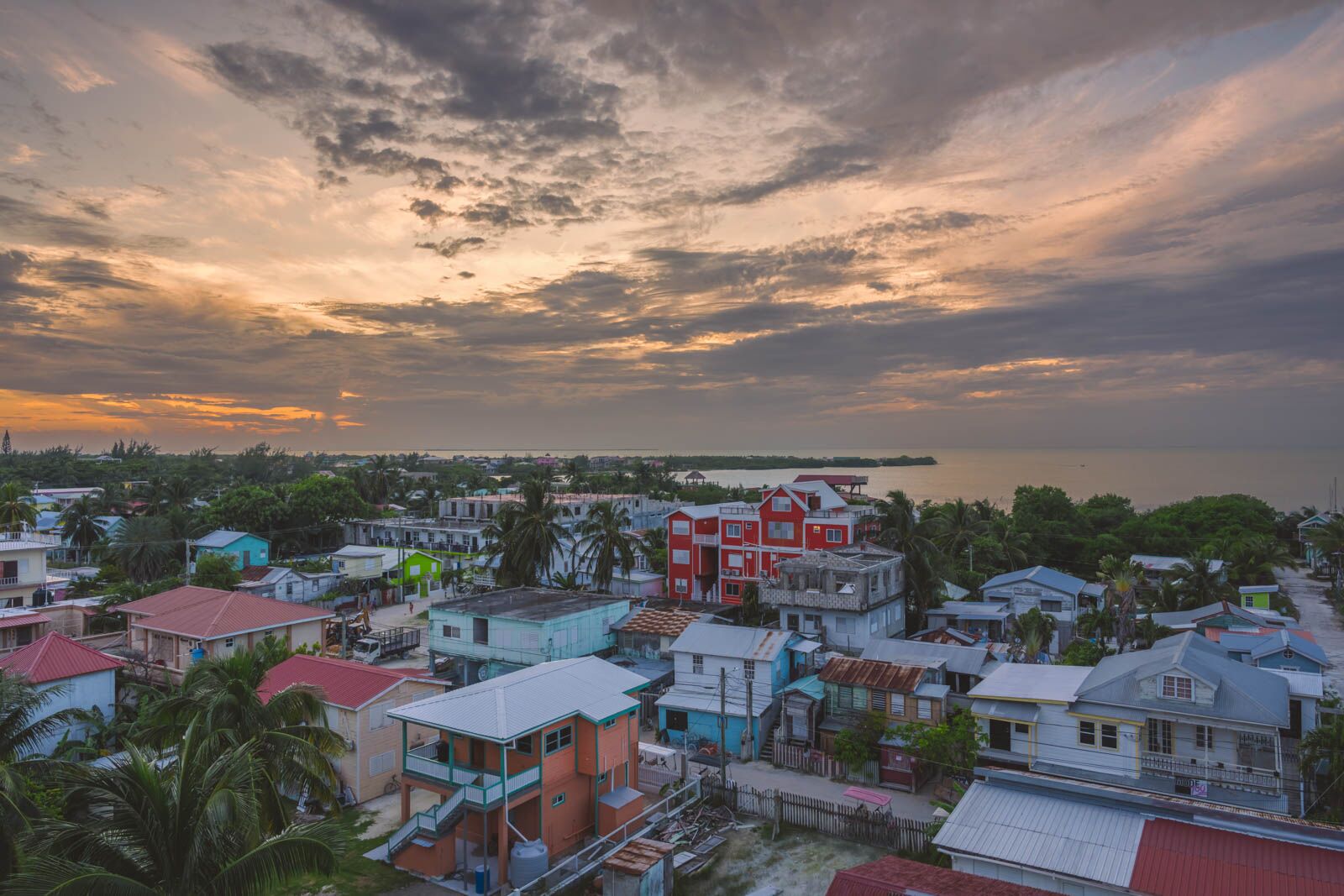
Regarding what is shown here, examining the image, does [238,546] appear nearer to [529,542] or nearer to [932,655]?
[529,542]

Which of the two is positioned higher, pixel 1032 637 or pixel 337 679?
pixel 337 679

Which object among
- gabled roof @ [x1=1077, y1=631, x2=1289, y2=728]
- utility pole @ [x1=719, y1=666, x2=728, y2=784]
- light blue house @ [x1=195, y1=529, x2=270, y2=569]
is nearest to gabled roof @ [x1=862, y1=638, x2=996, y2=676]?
gabled roof @ [x1=1077, y1=631, x2=1289, y2=728]

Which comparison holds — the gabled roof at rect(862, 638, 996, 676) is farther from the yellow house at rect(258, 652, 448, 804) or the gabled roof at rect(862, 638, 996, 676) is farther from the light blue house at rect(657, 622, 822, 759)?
the yellow house at rect(258, 652, 448, 804)

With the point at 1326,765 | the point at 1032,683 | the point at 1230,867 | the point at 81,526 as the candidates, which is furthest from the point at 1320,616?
the point at 81,526

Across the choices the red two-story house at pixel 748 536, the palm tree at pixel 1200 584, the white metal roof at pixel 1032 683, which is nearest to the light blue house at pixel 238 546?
the red two-story house at pixel 748 536

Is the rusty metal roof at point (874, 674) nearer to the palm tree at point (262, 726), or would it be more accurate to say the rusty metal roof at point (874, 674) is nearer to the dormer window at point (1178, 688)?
the dormer window at point (1178, 688)

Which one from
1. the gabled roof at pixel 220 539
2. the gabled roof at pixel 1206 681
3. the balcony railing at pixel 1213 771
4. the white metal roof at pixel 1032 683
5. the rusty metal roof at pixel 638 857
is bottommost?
the rusty metal roof at pixel 638 857
